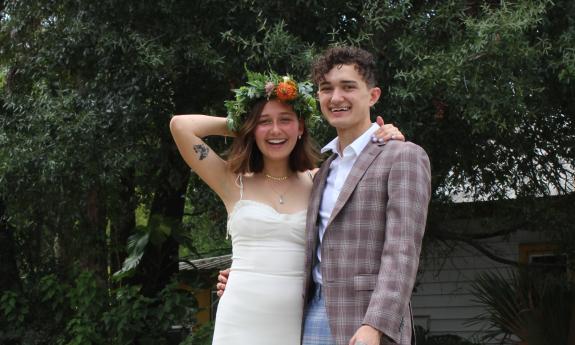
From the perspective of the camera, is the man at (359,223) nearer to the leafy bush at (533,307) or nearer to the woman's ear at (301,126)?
the woman's ear at (301,126)

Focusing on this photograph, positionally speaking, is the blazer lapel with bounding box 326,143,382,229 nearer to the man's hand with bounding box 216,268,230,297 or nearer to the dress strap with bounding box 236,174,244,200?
the dress strap with bounding box 236,174,244,200

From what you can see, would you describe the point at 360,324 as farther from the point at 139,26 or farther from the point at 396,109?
the point at 139,26

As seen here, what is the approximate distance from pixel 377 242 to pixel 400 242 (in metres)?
0.13

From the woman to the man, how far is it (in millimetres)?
168

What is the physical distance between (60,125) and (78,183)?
706 mm

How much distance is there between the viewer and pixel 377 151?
328cm

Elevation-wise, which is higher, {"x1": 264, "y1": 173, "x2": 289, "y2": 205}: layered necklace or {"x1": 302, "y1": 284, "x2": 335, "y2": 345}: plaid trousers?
{"x1": 264, "y1": 173, "x2": 289, "y2": 205}: layered necklace

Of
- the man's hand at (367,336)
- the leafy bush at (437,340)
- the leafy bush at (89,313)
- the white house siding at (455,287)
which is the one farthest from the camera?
the white house siding at (455,287)

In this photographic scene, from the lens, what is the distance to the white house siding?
1133 centimetres

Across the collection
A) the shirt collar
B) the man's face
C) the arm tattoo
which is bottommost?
the shirt collar

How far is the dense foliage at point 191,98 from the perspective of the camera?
6223 millimetres

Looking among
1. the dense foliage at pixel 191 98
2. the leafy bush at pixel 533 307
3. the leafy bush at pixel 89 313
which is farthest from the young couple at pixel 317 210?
the leafy bush at pixel 89 313

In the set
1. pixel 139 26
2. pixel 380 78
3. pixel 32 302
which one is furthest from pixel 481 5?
pixel 32 302

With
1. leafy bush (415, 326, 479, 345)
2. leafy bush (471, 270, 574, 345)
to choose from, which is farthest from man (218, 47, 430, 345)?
leafy bush (415, 326, 479, 345)
